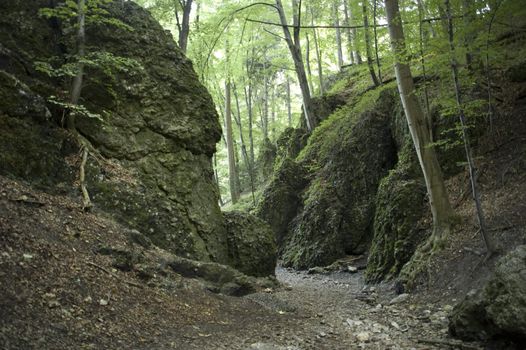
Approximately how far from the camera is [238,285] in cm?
685

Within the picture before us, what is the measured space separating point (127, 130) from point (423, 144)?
6490 millimetres

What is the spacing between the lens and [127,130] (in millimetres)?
8352

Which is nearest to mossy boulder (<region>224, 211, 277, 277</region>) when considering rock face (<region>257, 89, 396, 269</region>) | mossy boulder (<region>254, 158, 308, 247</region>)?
rock face (<region>257, 89, 396, 269</region>)

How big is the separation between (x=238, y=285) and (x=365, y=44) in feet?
30.4

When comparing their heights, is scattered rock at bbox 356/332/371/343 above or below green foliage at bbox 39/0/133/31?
below

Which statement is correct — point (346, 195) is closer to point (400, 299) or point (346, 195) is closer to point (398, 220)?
point (398, 220)

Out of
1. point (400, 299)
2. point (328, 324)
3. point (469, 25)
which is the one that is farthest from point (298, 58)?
point (328, 324)

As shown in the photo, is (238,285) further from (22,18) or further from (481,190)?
(22,18)

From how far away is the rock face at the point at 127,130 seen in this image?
6371mm

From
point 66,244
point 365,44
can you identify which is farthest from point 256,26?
point 66,244

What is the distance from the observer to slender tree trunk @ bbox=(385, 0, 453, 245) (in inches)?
318

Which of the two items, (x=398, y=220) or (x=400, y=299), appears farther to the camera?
(x=398, y=220)

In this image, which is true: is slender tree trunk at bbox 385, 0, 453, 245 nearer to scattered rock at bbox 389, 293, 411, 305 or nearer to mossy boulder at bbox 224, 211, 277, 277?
scattered rock at bbox 389, 293, 411, 305

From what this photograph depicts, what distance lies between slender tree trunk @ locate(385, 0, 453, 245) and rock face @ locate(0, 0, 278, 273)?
4625mm
